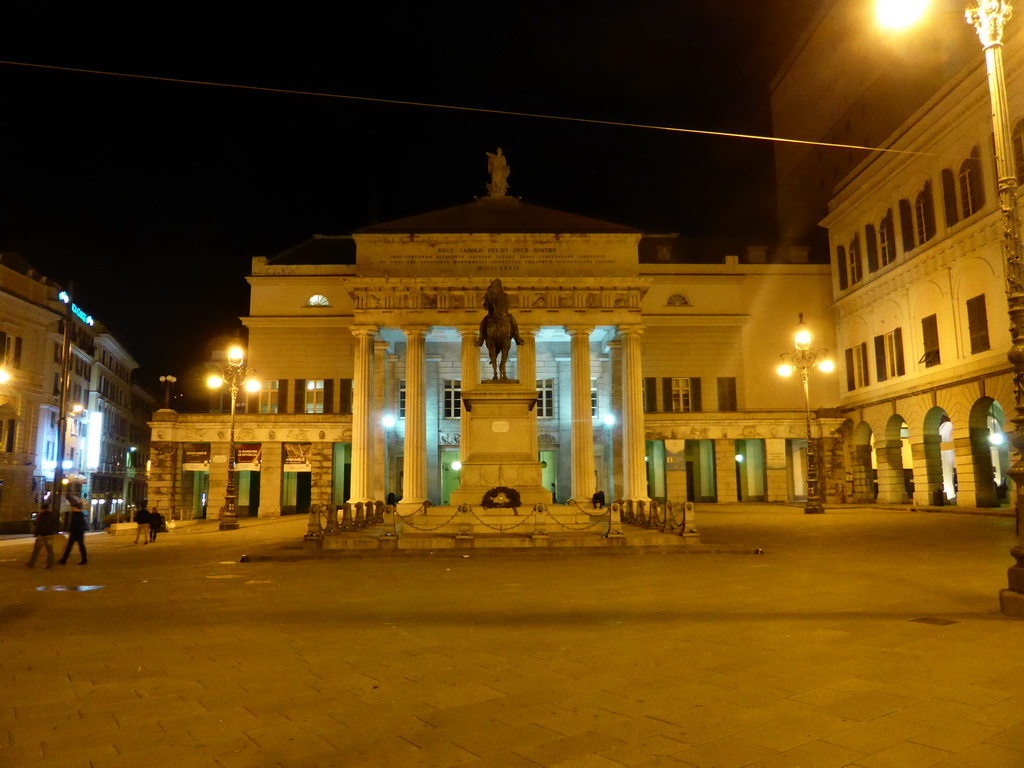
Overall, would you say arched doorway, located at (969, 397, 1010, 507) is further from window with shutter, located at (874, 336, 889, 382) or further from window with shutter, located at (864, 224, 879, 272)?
window with shutter, located at (864, 224, 879, 272)

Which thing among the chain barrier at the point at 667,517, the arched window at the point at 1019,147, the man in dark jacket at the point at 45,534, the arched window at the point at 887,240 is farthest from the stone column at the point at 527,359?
the man in dark jacket at the point at 45,534

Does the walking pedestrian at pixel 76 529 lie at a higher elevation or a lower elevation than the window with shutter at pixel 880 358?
lower

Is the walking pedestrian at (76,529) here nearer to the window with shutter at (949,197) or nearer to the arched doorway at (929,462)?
the arched doorway at (929,462)

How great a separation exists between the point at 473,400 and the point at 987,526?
17390mm

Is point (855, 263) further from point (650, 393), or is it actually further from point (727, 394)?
point (650, 393)

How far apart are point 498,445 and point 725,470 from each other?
95.2 ft

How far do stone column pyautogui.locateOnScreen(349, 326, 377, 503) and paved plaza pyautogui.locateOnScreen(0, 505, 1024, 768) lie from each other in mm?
23916

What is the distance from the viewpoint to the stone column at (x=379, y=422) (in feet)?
130

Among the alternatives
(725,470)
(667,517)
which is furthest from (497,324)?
(725,470)

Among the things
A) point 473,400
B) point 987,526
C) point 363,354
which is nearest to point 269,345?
point 363,354

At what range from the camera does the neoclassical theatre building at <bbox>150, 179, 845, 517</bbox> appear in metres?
39.6

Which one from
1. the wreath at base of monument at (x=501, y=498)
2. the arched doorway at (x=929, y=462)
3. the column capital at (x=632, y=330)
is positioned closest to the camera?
the wreath at base of monument at (x=501, y=498)

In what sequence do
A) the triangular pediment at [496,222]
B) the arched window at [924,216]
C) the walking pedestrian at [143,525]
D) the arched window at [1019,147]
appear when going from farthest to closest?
the triangular pediment at [496,222] → the arched window at [924,216] → the arched window at [1019,147] → the walking pedestrian at [143,525]

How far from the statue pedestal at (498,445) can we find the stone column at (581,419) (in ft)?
55.9
